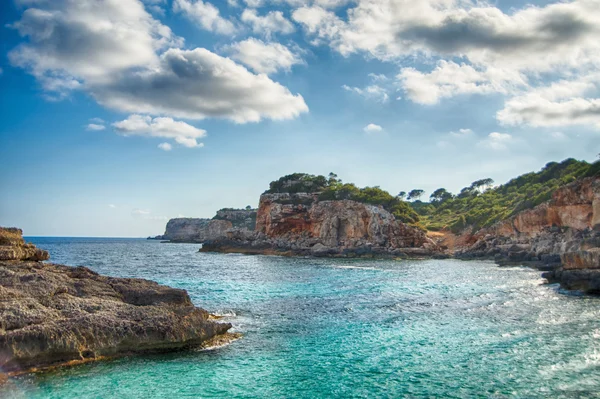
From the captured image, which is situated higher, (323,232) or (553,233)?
(553,233)

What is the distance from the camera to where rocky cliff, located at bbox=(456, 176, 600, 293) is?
35.1m

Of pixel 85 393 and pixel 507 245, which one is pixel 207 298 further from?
pixel 507 245

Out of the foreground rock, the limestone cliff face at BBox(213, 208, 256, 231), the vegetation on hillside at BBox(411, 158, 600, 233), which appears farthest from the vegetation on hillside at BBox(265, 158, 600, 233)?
the foreground rock

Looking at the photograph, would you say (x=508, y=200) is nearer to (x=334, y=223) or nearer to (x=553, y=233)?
(x=553, y=233)

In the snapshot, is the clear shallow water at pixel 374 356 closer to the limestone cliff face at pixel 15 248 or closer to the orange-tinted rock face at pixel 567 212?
the limestone cliff face at pixel 15 248

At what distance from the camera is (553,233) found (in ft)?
177

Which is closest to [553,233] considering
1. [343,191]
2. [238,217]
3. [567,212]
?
[567,212]

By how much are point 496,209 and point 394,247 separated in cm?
2541

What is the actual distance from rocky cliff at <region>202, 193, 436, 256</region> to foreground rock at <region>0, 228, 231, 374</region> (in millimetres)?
54203

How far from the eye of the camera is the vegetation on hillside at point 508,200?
209 feet

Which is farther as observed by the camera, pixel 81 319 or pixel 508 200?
pixel 508 200

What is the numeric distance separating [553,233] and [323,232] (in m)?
37.9

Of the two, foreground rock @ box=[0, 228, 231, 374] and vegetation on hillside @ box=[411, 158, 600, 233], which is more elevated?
vegetation on hillside @ box=[411, 158, 600, 233]

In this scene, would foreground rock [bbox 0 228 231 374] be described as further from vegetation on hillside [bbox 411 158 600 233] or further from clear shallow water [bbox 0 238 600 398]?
vegetation on hillside [bbox 411 158 600 233]
